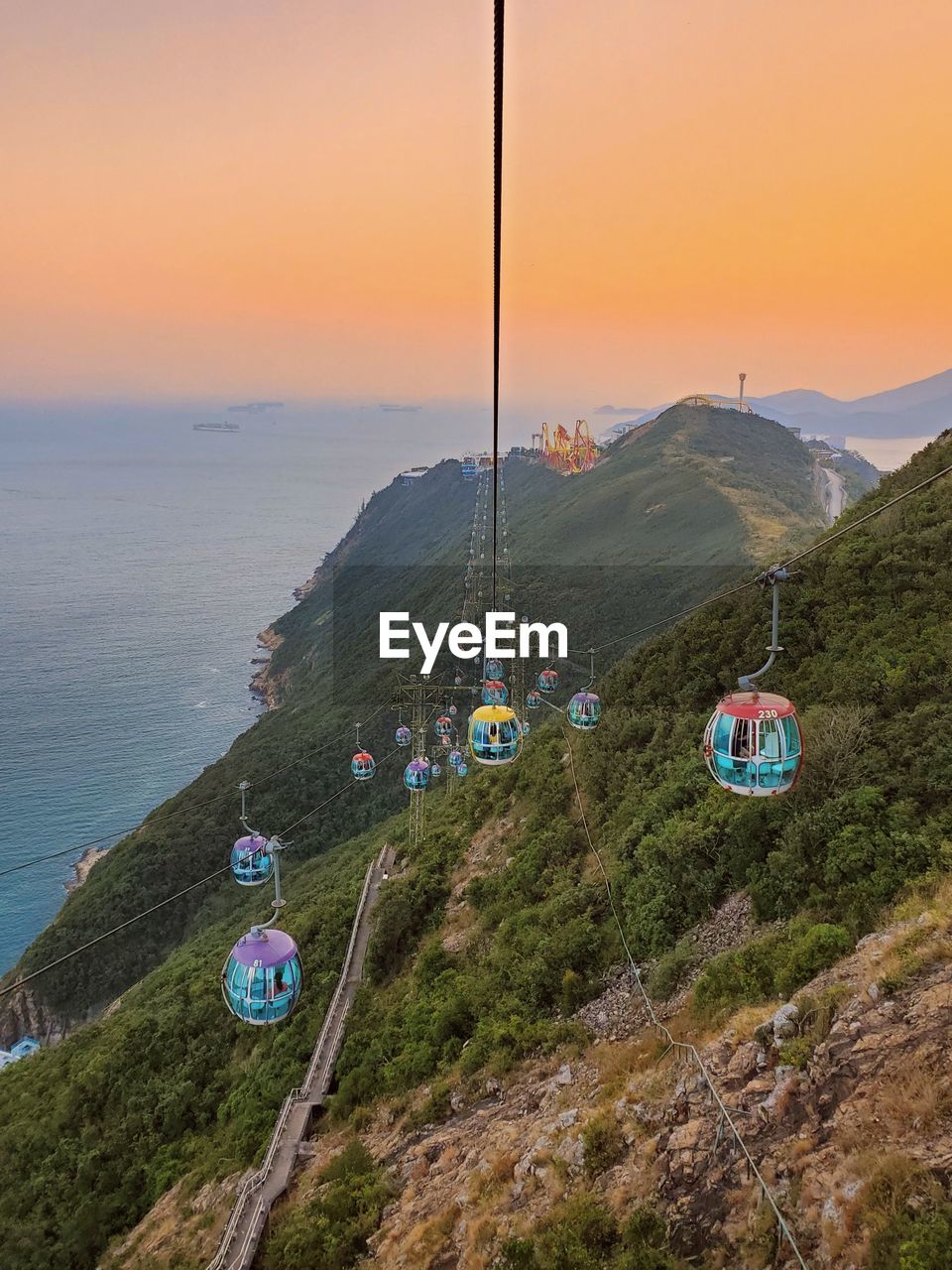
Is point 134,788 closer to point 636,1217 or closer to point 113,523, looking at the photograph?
point 636,1217

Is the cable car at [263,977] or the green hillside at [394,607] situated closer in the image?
the cable car at [263,977]

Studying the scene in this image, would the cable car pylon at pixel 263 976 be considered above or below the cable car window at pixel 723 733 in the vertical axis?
below

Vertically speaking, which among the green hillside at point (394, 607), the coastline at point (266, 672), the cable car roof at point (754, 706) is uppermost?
the cable car roof at point (754, 706)

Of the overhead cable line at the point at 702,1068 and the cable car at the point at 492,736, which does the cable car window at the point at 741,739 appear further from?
the cable car at the point at 492,736

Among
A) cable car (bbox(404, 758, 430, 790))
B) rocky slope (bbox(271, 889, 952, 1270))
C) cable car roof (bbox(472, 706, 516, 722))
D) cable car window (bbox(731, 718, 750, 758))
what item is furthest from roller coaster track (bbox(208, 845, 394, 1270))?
cable car window (bbox(731, 718, 750, 758))

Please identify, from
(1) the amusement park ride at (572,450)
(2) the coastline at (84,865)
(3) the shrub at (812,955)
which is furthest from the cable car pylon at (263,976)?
(1) the amusement park ride at (572,450)

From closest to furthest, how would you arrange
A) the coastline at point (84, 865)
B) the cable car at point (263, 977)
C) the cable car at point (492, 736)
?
the cable car at point (263, 977) < the cable car at point (492, 736) < the coastline at point (84, 865)

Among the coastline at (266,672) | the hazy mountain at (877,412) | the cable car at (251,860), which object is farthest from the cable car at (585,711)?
the hazy mountain at (877,412)

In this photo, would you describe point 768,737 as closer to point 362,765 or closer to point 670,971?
point 670,971

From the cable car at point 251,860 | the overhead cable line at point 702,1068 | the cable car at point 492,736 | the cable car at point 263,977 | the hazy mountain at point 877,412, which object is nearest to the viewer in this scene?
the overhead cable line at point 702,1068
